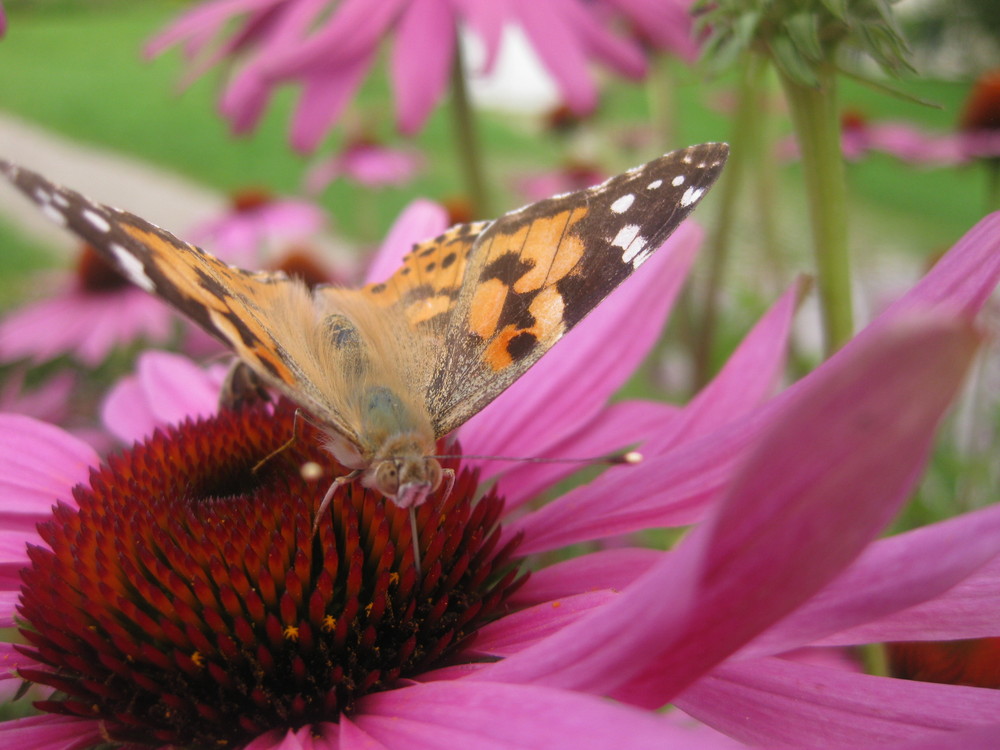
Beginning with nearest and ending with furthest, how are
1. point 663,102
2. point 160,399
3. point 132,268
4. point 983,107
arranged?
1. point 132,268
2. point 160,399
3. point 663,102
4. point 983,107

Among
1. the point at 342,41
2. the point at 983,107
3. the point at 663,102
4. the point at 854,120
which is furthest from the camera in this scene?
the point at 854,120

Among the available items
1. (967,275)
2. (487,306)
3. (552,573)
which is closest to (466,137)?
(487,306)

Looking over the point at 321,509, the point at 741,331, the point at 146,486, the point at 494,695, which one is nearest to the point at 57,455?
the point at 146,486

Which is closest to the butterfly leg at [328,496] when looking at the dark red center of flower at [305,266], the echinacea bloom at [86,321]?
the echinacea bloom at [86,321]

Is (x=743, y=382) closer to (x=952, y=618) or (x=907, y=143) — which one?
(x=952, y=618)

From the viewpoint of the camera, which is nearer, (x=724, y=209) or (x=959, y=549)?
(x=959, y=549)

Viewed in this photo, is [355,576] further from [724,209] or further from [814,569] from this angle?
[724,209]

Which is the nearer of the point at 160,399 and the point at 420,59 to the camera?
the point at 160,399
